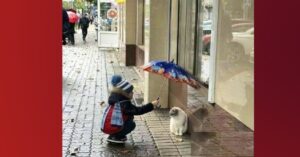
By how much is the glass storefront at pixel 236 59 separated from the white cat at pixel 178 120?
5.03ft

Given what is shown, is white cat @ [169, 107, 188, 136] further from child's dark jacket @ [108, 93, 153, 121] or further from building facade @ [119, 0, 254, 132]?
child's dark jacket @ [108, 93, 153, 121]

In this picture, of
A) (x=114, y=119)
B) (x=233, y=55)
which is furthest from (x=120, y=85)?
(x=233, y=55)

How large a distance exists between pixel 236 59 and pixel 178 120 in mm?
2467

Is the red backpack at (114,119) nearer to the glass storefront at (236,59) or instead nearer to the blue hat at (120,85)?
the blue hat at (120,85)

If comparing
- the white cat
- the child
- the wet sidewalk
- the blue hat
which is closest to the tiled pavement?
the wet sidewalk

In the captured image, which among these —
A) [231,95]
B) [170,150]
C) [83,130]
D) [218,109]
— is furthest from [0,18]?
[83,130]

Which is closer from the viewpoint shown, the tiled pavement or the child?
the tiled pavement

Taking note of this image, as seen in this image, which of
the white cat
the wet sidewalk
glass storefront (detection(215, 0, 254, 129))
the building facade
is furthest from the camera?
the white cat

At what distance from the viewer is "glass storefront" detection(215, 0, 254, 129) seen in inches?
169

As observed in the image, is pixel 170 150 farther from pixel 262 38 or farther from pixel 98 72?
pixel 98 72

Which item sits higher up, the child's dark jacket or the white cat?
the child's dark jacket

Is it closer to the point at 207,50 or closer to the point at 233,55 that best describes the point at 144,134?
the point at 207,50

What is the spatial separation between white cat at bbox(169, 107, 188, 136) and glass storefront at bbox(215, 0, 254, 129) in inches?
60.4

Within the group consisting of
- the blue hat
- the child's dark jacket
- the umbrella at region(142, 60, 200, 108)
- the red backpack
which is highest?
the umbrella at region(142, 60, 200, 108)
